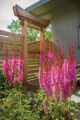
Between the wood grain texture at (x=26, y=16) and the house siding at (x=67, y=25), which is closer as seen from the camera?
the wood grain texture at (x=26, y=16)

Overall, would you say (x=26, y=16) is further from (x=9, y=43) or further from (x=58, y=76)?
(x=58, y=76)

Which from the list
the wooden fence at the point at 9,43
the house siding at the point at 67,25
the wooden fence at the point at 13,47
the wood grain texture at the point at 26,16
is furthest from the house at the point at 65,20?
the wooden fence at the point at 9,43

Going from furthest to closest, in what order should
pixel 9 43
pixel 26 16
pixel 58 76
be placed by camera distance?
pixel 26 16
pixel 9 43
pixel 58 76

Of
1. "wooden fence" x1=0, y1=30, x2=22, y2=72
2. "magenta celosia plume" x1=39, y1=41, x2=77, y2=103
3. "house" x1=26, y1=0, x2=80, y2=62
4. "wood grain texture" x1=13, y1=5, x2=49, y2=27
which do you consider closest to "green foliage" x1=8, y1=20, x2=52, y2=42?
"house" x1=26, y1=0, x2=80, y2=62

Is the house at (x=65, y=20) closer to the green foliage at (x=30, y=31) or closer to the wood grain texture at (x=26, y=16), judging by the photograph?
the wood grain texture at (x=26, y=16)

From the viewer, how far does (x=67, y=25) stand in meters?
6.08

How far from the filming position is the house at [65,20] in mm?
5629

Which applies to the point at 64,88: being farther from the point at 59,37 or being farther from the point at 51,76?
the point at 59,37

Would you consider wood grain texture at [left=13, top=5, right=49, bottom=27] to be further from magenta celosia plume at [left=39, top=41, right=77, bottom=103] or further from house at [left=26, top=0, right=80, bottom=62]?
magenta celosia plume at [left=39, top=41, right=77, bottom=103]

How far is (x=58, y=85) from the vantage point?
1.62 m

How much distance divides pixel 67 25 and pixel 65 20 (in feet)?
1.09

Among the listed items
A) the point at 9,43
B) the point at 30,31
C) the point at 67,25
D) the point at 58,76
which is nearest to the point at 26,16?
the point at 9,43

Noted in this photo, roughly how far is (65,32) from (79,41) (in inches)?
41.1

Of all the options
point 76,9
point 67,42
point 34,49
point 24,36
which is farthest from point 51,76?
point 76,9
